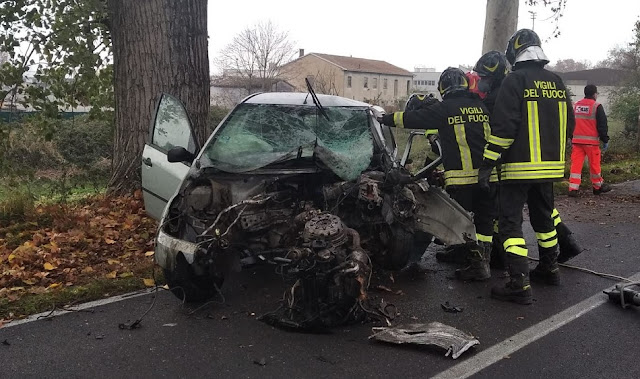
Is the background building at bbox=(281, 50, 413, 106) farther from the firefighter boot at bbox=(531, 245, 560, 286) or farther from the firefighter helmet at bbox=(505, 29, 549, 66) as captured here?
the firefighter boot at bbox=(531, 245, 560, 286)

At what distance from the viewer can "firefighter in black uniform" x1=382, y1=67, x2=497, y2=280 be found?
5.17 meters

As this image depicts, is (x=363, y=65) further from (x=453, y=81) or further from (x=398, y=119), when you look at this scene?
(x=398, y=119)

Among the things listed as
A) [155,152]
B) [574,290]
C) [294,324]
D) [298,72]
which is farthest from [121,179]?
[298,72]

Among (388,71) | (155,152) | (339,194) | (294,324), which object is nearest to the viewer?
(294,324)

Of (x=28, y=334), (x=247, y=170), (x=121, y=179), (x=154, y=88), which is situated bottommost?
(x=28, y=334)

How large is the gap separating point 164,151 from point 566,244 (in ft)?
13.6

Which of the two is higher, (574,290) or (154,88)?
(154,88)

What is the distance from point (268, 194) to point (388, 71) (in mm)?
62460

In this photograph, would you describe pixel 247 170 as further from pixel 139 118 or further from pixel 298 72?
pixel 298 72

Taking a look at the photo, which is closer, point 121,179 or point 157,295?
point 157,295

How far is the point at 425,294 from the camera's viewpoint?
15.9 feet

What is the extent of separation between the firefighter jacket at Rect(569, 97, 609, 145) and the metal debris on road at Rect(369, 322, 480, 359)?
677 centimetres

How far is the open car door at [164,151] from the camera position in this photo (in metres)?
5.57

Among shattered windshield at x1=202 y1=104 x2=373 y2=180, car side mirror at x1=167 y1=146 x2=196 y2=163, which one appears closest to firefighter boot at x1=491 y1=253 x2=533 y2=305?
shattered windshield at x1=202 y1=104 x2=373 y2=180
